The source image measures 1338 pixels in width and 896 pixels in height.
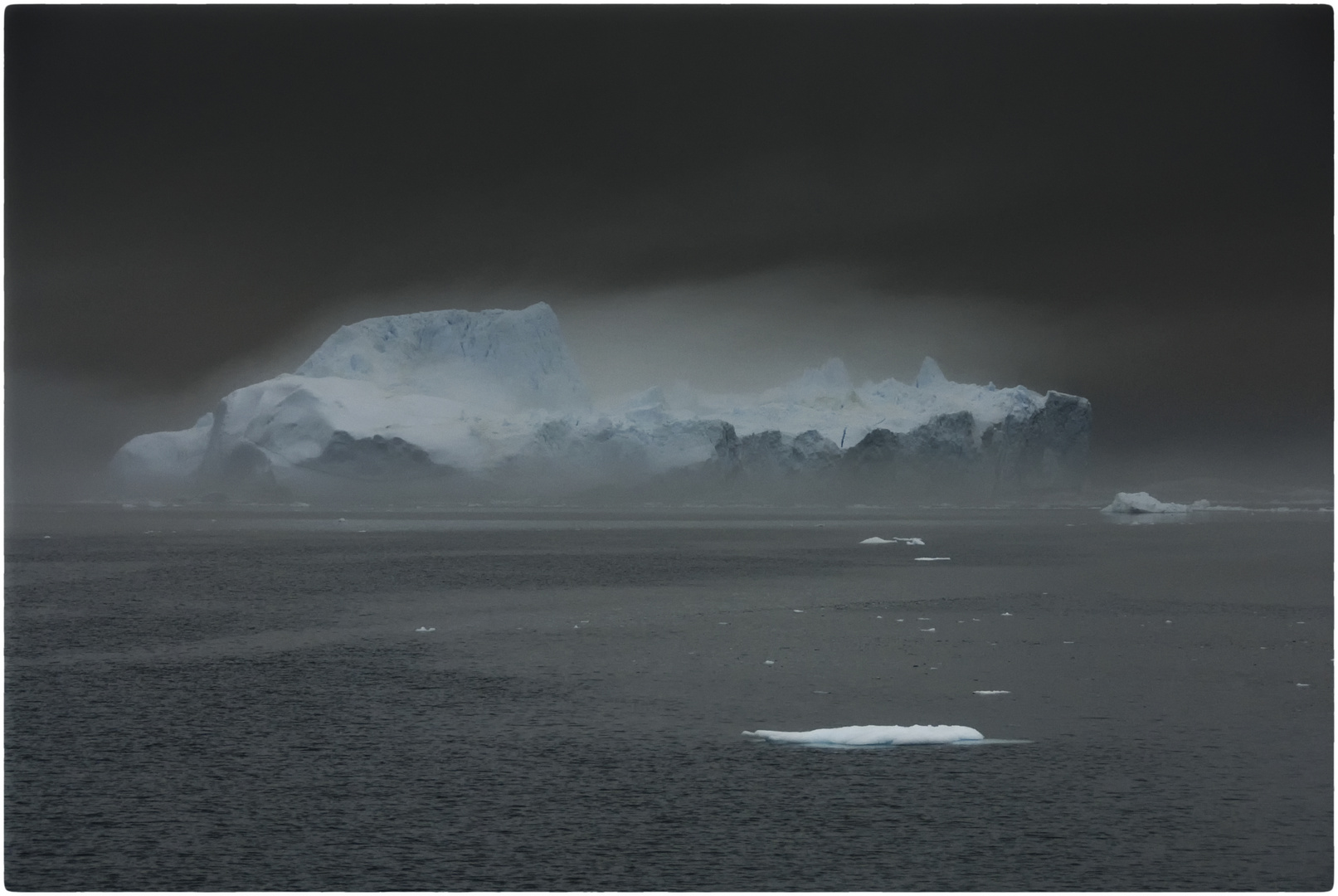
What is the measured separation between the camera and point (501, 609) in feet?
87.6

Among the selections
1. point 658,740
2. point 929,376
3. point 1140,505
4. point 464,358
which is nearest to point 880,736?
point 658,740

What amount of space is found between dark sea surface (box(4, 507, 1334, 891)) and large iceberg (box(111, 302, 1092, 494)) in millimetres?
60346

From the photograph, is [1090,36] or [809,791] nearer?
[809,791]

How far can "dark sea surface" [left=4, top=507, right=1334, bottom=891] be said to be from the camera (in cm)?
1016

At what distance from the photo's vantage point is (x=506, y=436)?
311ft

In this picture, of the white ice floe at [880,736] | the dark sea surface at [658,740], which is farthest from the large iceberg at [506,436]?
the white ice floe at [880,736]

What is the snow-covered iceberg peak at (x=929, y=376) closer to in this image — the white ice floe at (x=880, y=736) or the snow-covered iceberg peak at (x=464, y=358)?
the snow-covered iceberg peak at (x=464, y=358)

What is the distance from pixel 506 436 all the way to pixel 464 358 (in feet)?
26.2

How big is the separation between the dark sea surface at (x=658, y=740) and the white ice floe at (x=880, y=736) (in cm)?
29

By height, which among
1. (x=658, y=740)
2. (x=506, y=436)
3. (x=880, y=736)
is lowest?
(x=658, y=740)

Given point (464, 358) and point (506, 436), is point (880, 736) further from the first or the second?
point (464, 358)

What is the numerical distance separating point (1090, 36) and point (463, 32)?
8148 mm

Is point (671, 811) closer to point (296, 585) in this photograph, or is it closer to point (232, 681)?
point (232, 681)

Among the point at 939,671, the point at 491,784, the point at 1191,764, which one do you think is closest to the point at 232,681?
the point at 491,784
